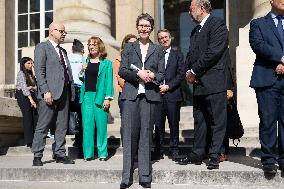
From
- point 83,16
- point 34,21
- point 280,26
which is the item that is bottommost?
point 280,26

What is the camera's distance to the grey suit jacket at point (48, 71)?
567 centimetres

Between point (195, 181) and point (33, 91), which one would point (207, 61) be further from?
point (33, 91)

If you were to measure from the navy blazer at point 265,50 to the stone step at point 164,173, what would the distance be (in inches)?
38.1

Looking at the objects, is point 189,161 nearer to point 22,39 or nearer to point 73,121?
point 73,121

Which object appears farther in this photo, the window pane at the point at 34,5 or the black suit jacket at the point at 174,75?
the window pane at the point at 34,5

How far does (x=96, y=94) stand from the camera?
6332 millimetres

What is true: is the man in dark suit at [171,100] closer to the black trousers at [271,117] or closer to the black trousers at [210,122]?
the black trousers at [210,122]

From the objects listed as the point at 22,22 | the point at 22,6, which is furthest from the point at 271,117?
the point at 22,6

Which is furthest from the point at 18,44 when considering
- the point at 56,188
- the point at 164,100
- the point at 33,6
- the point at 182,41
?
the point at 56,188

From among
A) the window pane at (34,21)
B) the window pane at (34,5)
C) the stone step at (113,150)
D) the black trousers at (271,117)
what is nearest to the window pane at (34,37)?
the window pane at (34,21)

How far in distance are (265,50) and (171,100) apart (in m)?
1.99

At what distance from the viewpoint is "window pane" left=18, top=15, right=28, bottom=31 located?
42.2 ft

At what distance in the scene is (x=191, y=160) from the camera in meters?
5.32

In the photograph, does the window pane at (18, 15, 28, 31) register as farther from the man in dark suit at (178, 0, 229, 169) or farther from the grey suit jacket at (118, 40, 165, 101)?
the grey suit jacket at (118, 40, 165, 101)
